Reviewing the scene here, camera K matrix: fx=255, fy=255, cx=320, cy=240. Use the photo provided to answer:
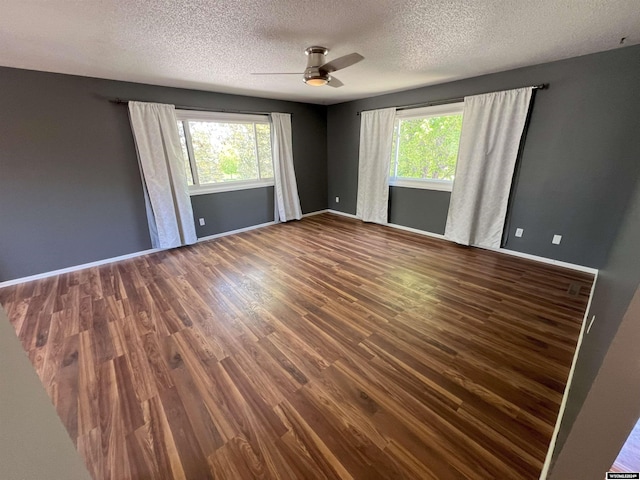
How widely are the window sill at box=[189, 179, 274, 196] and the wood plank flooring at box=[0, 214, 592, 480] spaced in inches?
58.6

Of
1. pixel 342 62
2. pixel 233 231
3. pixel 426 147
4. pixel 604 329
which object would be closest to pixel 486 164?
pixel 426 147

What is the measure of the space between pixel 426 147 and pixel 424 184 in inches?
22.9

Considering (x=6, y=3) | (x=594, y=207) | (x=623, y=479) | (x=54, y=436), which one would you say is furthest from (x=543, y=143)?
(x=6, y=3)

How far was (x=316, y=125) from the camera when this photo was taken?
5.32m

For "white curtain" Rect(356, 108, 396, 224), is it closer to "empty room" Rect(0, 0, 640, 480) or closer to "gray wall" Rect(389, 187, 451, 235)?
"empty room" Rect(0, 0, 640, 480)

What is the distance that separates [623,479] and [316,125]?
18.4 feet

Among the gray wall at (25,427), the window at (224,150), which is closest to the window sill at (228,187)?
the window at (224,150)

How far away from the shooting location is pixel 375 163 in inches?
184

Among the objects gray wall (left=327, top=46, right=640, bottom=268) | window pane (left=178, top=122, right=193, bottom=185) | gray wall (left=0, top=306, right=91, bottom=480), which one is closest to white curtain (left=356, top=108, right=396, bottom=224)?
gray wall (left=327, top=46, right=640, bottom=268)

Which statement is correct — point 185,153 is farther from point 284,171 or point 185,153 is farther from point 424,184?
point 424,184

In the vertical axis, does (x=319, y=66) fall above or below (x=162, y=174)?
above

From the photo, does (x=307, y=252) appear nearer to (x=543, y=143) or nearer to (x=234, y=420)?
(x=234, y=420)

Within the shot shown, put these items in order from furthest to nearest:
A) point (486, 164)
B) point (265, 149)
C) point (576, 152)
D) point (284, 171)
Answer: point (284, 171)
point (265, 149)
point (486, 164)
point (576, 152)

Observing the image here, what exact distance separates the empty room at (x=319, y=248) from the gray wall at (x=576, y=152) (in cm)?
2
